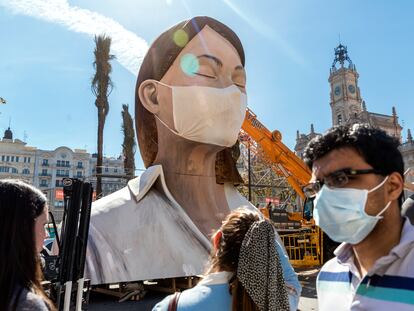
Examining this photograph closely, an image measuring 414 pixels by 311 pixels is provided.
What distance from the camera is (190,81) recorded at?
636 centimetres

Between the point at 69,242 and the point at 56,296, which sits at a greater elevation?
the point at 69,242

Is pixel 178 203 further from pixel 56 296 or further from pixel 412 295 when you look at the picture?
pixel 412 295

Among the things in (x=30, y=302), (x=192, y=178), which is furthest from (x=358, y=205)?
(x=192, y=178)

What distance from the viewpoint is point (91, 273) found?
5254mm

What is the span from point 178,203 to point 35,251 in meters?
4.59

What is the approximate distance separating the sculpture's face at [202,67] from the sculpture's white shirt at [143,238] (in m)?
1.31

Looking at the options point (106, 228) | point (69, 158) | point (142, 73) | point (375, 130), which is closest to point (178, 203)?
point (106, 228)

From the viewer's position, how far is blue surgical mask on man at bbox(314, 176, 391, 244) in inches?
70.1

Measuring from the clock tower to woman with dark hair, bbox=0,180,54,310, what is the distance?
59.6m

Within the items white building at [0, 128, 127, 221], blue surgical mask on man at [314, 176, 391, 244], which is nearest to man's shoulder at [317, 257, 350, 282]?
blue surgical mask on man at [314, 176, 391, 244]

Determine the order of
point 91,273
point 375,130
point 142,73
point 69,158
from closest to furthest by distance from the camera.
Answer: point 375,130, point 91,273, point 142,73, point 69,158

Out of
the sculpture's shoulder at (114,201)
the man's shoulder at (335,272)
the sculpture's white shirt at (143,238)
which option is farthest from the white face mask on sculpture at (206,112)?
the man's shoulder at (335,272)

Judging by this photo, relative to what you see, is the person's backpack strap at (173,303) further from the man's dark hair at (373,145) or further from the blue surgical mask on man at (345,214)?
the man's dark hair at (373,145)

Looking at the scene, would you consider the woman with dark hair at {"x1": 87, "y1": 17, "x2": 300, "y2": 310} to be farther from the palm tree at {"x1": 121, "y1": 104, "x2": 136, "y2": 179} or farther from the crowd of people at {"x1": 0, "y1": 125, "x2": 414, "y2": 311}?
the palm tree at {"x1": 121, "y1": 104, "x2": 136, "y2": 179}
